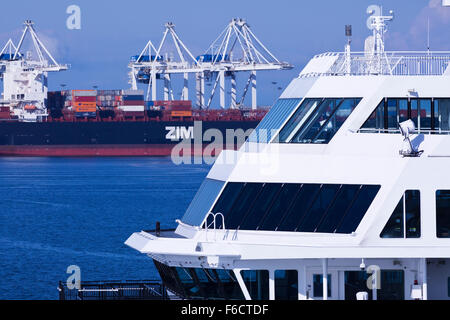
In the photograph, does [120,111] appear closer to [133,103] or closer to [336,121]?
[133,103]

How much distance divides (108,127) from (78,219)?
295 ft

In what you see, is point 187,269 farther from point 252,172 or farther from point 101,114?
point 101,114

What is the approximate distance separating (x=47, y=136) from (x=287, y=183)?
156m

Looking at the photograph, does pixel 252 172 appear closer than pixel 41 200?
Yes

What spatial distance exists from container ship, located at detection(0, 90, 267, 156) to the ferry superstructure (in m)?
151

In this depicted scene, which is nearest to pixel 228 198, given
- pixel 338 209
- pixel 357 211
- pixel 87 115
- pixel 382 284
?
pixel 338 209

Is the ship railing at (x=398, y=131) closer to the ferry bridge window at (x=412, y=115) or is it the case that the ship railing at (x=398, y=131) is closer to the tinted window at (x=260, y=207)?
the ferry bridge window at (x=412, y=115)

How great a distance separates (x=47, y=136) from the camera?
168 m

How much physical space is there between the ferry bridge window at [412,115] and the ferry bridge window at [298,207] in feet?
4.24

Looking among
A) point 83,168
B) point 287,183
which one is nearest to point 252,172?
point 287,183

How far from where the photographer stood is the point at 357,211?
1499 cm

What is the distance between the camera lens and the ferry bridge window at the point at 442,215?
15.1 m

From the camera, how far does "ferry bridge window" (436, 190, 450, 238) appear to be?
49.6ft
